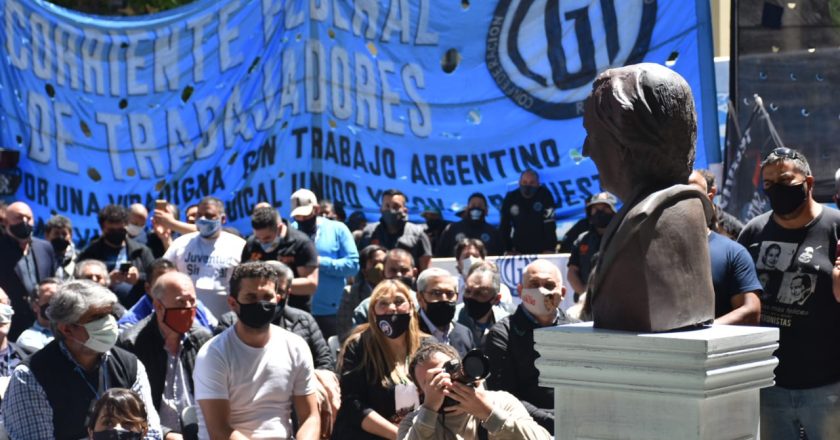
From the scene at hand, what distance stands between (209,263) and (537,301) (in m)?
3.34

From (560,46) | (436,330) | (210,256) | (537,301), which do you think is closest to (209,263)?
(210,256)

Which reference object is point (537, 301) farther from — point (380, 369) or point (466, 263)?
point (466, 263)

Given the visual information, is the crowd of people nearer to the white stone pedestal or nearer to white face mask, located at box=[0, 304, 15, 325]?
white face mask, located at box=[0, 304, 15, 325]

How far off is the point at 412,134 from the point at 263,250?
2926 mm

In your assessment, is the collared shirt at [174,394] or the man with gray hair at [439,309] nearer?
the collared shirt at [174,394]

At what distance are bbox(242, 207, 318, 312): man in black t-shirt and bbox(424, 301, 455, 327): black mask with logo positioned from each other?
65.1 inches

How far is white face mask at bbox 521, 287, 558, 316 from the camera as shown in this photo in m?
6.83

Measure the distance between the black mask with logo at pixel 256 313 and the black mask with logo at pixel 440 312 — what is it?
1403 mm

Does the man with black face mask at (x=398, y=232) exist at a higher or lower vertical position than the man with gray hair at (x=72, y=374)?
lower

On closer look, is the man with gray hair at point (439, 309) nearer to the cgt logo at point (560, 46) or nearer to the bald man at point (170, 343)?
the bald man at point (170, 343)

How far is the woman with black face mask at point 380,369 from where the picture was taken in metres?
6.55

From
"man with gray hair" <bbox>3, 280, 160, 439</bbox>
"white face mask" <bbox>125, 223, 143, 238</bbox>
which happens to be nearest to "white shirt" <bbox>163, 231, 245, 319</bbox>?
"white face mask" <bbox>125, 223, 143, 238</bbox>

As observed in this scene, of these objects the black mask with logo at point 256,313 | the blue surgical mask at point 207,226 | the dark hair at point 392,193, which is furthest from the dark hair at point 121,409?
the dark hair at point 392,193

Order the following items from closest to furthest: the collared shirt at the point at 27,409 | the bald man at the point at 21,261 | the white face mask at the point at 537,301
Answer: the collared shirt at the point at 27,409
the white face mask at the point at 537,301
the bald man at the point at 21,261
